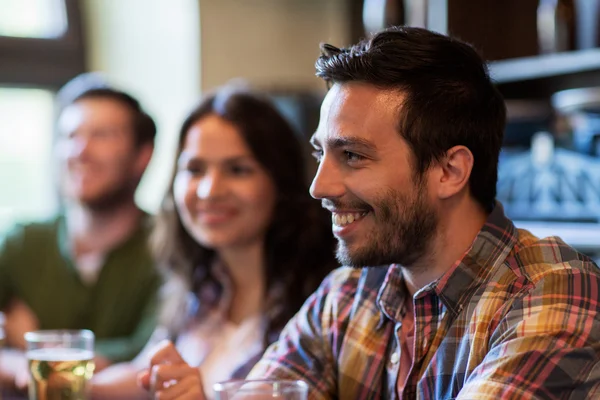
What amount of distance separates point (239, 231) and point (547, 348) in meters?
1.00

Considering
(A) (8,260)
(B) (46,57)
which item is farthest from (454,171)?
(B) (46,57)

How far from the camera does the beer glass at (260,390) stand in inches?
37.6

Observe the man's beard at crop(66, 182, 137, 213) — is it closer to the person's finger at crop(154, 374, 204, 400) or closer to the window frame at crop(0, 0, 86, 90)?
the window frame at crop(0, 0, 86, 90)

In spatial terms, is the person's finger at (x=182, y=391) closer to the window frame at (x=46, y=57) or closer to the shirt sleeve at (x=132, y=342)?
the shirt sleeve at (x=132, y=342)

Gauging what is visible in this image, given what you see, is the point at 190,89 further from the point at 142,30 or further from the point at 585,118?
the point at 585,118

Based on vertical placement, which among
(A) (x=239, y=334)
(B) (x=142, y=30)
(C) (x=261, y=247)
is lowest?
(A) (x=239, y=334)

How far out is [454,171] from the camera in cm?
125

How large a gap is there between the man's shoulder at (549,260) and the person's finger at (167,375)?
547mm

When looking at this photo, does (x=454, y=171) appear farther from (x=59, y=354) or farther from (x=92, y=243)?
(x=92, y=243)

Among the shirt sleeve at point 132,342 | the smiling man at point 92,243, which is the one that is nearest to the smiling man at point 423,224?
the shirt sleeve at point 132,342

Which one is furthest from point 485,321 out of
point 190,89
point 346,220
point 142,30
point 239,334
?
point 142,30

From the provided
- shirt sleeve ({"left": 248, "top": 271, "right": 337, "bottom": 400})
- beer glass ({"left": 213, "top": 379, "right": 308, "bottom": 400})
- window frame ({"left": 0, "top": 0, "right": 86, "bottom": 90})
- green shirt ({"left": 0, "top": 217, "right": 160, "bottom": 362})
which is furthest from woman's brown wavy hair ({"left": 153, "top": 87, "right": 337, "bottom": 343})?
window frame ({"left": 0, "top": 0, "right": 86, "bottom": 90})

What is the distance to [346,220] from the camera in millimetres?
1255

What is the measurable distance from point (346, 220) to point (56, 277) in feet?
4.59
